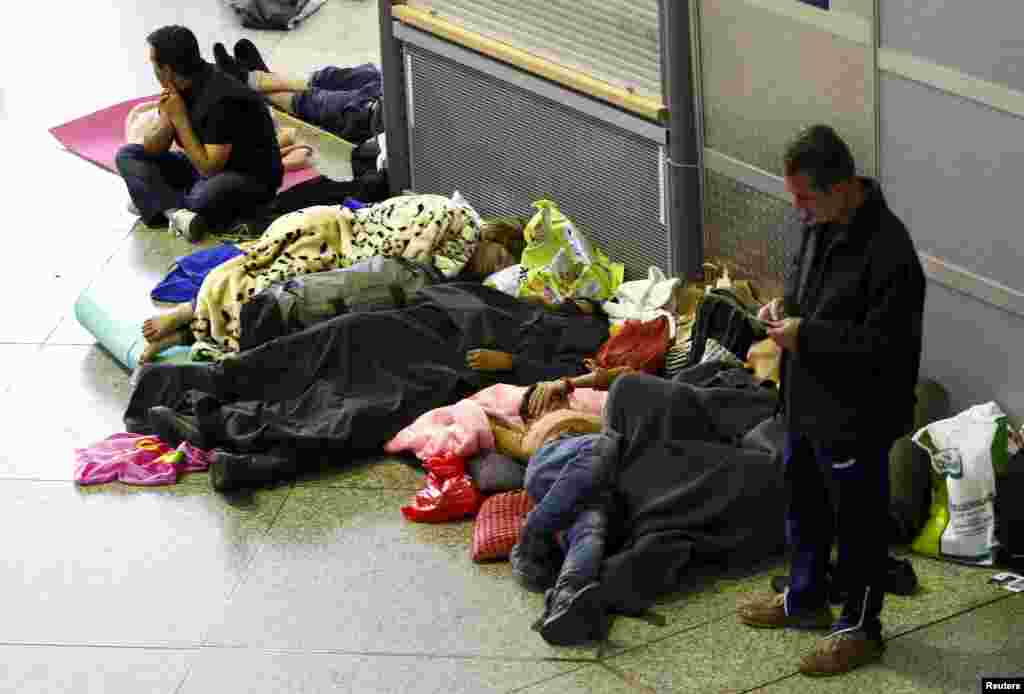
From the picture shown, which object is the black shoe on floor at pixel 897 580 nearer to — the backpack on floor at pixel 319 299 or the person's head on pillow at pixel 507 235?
the backpack on floor at pixel 319 299

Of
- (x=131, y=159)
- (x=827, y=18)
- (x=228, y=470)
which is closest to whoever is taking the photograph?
(x=827, y=18)

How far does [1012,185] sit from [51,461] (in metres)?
3.98

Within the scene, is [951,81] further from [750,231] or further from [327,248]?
[327,248]

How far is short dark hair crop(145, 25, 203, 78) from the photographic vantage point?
8508 mm

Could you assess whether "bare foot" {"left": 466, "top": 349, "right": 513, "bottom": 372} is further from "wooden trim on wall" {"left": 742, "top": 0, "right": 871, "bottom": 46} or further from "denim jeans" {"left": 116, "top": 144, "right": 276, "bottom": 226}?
"denim jeans" {"left": 116, "top": 144, "right": 276, "bottom": 226}

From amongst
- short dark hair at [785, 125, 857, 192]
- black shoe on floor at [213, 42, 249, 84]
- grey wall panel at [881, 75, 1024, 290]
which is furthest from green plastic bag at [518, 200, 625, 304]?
black shoe on floor at [213, 42, 249, 84]

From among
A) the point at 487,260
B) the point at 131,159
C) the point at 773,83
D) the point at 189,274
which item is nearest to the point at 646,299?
the point at 487,260

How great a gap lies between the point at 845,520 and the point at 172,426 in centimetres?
309

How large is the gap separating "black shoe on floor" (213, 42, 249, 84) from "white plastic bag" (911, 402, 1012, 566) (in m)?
5.54

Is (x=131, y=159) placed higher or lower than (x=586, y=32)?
lower

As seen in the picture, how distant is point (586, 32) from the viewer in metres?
7.64

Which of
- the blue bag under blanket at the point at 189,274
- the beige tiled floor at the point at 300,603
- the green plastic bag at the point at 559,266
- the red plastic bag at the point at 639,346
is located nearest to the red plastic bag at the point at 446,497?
the beige tiled floor at the point at 300,603

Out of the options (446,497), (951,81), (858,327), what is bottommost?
(446,497)

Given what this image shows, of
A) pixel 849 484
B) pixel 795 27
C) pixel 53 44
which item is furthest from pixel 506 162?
pixel 53 44
